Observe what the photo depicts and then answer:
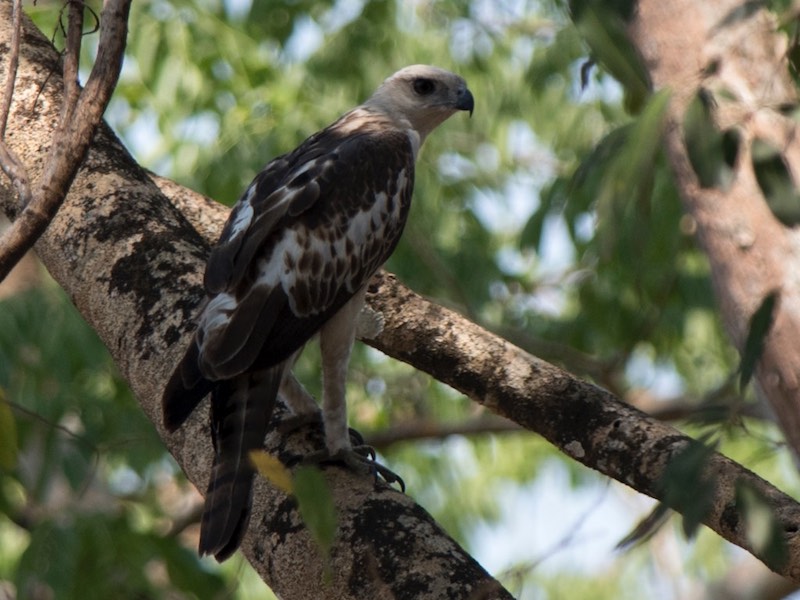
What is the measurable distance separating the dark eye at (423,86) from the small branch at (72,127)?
7.03 ft

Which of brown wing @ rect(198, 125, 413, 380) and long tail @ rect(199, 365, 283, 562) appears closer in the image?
long tail @ rect(199, 365, 283, 562)

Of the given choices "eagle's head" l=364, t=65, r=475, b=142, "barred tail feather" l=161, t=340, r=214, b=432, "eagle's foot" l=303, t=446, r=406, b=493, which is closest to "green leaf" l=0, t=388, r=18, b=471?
"barred tail feather" l=161, t=340, r=214, b=432

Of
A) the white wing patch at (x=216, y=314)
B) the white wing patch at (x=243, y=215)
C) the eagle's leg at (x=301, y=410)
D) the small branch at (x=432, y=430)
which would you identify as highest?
the white wing patch at (x=216, y=314)

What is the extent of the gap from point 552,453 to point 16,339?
472 cm

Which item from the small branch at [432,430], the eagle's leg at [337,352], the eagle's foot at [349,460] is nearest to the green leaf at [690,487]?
the eagle's foot at [349,460]

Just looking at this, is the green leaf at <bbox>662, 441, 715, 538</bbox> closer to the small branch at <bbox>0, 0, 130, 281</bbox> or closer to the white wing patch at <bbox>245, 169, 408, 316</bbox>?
the small branch at <bbox>0, 0, 130, 281</bbox>

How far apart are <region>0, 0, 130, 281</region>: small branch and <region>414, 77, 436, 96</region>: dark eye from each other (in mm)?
2144

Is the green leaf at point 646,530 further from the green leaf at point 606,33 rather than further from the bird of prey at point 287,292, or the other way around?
the bird of prey at point 287,292

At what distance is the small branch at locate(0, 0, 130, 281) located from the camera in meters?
2.29

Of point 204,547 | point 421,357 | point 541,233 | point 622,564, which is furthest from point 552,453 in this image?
point 204,547

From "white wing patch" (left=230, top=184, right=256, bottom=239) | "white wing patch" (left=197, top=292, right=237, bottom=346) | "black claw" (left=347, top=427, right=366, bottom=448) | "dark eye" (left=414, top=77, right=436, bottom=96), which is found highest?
"white wing patch" (left=197, top=292, right=237, bottom=346)

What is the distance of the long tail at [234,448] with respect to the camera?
2.79 m

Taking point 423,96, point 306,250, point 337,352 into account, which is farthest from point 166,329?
point 423,96

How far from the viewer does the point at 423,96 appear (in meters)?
4.59
